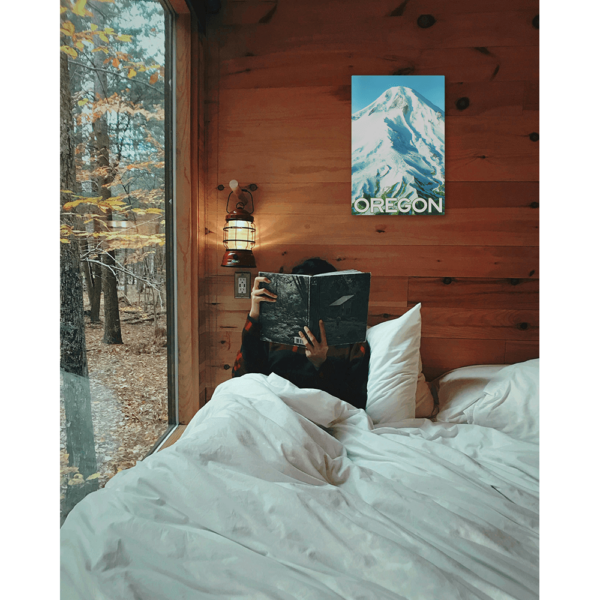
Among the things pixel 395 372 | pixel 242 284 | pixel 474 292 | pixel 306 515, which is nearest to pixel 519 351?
pixel 474 292

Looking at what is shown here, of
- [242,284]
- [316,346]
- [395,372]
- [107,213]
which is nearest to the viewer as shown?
[107,213]

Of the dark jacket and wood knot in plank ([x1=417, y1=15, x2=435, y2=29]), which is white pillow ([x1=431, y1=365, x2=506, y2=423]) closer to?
the dark jacket

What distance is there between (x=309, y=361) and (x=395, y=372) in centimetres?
35

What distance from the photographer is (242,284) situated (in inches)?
70.7

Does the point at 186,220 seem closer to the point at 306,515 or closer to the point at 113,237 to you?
the point at 113,237

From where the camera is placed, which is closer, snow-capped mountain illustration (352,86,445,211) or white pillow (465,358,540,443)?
white pillow (465,358,540,443)

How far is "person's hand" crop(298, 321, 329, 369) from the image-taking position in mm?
1456

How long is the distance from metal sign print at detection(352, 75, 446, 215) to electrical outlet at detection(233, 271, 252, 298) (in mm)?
697

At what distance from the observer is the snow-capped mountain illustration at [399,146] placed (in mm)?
1675

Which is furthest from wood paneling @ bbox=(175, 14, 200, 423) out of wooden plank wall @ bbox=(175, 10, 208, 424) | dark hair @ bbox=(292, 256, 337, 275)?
dark hair @ bbox=(292, 256, 337, 275)

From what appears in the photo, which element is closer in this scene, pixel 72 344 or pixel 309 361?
→ pixel 72 344

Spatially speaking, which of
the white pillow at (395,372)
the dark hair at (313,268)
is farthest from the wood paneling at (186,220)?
the white pillow at (395,372)

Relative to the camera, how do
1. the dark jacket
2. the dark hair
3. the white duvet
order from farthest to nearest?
1. the dark hair
2. the dark jacket
3. the white duvet

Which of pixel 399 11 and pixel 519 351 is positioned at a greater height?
pixel 399 11
